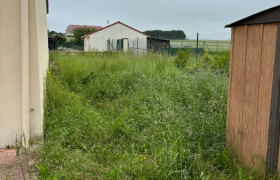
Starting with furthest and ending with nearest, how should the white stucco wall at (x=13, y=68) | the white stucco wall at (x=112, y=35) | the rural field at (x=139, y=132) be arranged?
the white stucco wall at (x=112, y=35)
the white stucco wall at (x=13, y=68)
the rural field at (x=139, y=132)

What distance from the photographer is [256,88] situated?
241cm

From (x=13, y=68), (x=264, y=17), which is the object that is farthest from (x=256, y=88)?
(x=13, y=68)

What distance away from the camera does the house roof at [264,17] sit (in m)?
2.14

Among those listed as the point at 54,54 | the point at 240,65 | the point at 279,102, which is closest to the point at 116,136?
the point at 240,65

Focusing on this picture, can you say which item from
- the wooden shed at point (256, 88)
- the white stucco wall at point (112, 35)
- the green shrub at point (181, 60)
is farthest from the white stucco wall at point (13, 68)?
the white stucco wall at point (112, 35)

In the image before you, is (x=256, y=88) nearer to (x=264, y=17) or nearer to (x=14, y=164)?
(x=264, y=17)

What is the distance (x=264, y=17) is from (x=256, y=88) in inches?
28.3

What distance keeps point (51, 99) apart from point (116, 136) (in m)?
1.78

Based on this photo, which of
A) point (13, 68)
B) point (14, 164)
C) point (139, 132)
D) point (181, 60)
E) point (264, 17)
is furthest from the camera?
point (181, 60)

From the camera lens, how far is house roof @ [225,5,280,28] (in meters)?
2.14

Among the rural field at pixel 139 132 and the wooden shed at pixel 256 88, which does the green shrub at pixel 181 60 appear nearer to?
the rural field at pixel 139 132

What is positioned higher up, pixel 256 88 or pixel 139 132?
pixel 256 88

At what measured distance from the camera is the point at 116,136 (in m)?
3.64

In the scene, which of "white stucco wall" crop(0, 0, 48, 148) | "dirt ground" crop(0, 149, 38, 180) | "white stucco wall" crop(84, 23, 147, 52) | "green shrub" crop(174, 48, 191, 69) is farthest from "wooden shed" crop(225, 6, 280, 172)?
"white stucco wall" crop(84, 23, 147, 52)
